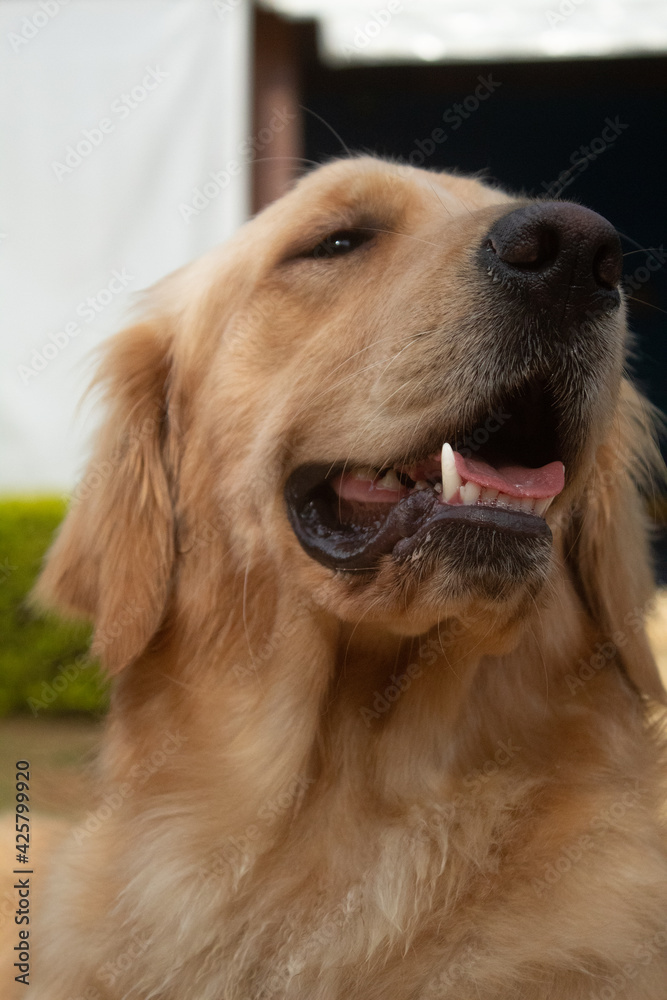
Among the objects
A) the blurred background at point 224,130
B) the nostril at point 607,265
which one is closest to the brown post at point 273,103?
the blurred background at point 224,130

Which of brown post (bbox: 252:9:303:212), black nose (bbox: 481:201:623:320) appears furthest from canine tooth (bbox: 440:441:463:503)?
brown post (bbox: 252:9:303:212)

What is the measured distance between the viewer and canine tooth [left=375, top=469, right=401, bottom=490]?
1500 mm

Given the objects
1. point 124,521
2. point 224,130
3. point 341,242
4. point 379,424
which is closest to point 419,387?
point 379,424

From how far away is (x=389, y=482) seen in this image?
1.51 metres

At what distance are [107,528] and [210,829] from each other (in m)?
0.68

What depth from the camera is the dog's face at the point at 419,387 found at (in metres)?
1.29

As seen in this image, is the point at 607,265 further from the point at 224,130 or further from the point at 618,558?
the point at 224,130

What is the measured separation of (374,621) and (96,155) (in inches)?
82.0

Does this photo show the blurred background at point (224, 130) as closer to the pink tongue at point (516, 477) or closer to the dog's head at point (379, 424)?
the dog's head at point (379, 424)

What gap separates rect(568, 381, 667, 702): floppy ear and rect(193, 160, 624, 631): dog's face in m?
0.20

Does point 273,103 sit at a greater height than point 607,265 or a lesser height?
greater

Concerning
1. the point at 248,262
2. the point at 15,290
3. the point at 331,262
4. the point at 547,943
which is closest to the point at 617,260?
the point at 331,262

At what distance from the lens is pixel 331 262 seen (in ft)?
5.52

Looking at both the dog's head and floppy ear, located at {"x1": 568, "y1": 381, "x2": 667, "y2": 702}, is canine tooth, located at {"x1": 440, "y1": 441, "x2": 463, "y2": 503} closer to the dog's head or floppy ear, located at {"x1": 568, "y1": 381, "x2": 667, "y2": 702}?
the dog's head
